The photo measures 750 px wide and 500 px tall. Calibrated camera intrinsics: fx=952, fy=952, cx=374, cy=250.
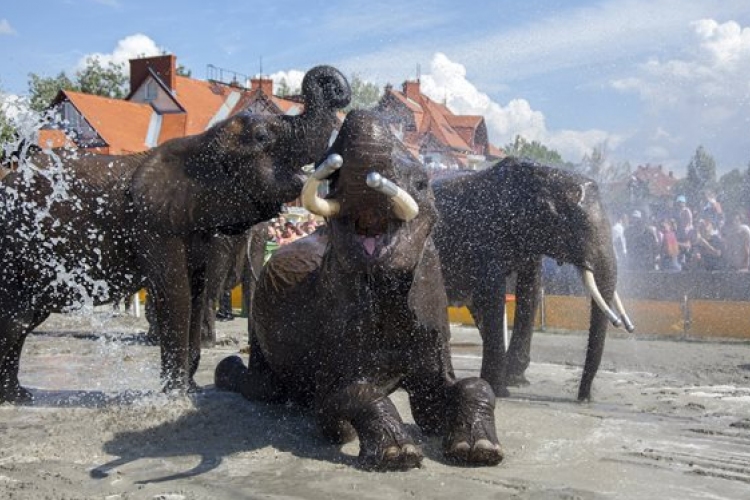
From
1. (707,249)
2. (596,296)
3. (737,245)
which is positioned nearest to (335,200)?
(596,296)

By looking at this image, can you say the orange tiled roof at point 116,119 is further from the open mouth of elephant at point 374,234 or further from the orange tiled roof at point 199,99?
the open mouth of elephant at point 374,234

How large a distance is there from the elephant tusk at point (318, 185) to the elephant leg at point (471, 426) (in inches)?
55.1

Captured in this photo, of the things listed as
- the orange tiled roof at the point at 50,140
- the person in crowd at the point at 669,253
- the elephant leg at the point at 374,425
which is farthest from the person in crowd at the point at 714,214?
the elephant leg at the point at 374,425

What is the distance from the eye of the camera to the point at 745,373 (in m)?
10.0

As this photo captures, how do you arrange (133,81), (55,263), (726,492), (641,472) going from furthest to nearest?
(133,81) < (55,263) < (641,472) < (726,492)

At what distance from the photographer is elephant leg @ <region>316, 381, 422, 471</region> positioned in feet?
15.8

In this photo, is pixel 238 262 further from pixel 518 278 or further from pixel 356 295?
pixel 356 295

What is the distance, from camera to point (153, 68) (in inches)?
1834

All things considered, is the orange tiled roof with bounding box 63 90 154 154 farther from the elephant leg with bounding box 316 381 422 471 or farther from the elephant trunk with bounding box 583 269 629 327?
the elephant leg with bounding box 316 381 422 471

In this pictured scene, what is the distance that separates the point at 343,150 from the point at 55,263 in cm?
357

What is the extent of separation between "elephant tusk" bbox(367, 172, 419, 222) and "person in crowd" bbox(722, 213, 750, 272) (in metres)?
12.1

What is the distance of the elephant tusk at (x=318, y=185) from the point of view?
420cm

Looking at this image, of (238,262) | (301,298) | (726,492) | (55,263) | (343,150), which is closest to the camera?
(343,150)

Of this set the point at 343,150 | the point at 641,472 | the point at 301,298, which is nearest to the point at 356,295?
the point at 343,150
